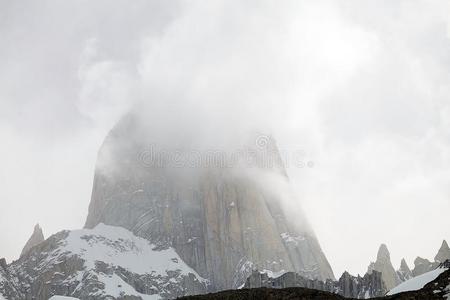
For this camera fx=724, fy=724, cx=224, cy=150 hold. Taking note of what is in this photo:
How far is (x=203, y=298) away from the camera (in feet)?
193

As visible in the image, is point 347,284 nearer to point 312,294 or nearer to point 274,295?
point 274,295

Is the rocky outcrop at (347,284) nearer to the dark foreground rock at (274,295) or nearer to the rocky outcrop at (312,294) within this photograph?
the dark foreground rock at (274,295)

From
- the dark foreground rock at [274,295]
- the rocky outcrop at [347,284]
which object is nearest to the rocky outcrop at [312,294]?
the dark foreground rock at [274,295]

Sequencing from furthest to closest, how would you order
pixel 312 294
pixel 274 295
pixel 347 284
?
pixel 347 284 → pixel 274 295 → pixel 312 294

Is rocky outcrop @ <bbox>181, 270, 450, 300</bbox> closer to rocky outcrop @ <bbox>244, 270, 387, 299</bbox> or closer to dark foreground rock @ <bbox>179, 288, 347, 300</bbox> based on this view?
dark foreground rock @ <bbox>179, 288, 347, 300</bbox>

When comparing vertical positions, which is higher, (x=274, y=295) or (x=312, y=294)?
(x=274, y=295)

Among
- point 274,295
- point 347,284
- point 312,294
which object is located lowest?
point 312,294

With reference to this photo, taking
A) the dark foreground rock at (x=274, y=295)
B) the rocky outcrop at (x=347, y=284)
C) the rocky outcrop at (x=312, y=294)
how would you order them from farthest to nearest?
the rocky outcrop at (x=347, y=284), the dark foreground rock at (x=274, y=295), the rocky outcrop at (x=312, y=294)

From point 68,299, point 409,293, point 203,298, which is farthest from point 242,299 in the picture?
point 68,299

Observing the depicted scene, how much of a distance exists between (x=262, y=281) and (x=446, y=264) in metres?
123

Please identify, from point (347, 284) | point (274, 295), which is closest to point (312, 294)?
point (274, 295)

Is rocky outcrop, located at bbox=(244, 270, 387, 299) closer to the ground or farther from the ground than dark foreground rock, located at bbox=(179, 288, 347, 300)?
farther from the ground

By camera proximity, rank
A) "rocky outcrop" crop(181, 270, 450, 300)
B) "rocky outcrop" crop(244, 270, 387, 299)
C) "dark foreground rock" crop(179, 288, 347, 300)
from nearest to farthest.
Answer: "rocky outcrop" crop(181, 270, 450, 300)
"dark foreground rock" crop(179, 288, 347, 300)
"rocky outcrop" crop(244, 270, 387, 299)

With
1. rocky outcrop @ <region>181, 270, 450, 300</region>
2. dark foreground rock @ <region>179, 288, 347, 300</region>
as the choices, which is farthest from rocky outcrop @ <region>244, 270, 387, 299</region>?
rocky outcrop @ <region>181, 270, 450, 300</region>
